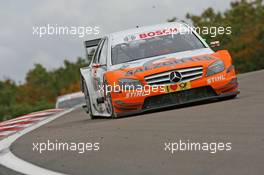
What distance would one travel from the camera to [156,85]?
37.1 feet

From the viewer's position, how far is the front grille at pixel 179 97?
11.4 meters

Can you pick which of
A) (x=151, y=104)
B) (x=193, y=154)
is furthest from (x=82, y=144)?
(x=151, y=104)

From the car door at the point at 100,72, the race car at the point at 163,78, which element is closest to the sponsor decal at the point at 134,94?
the race car at the point at 163,78

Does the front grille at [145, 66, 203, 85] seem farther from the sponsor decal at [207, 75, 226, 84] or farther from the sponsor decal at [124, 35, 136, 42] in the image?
the sponsor decal at [124, 35, 136, 42]

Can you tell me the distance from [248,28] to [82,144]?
238ft

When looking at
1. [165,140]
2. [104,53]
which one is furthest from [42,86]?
[165,140]

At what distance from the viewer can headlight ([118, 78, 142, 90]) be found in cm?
1132

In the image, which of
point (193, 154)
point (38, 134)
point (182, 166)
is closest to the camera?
point (182, 166)

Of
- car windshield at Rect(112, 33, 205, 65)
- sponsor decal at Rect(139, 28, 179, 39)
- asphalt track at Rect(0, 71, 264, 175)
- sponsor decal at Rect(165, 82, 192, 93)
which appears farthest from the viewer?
sponsor decal at Rect(139, 28, 179, 39)

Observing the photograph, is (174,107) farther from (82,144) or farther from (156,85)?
(82,144)

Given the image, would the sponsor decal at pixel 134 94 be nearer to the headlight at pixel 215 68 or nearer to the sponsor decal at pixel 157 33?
the headlight at pixel 215 68

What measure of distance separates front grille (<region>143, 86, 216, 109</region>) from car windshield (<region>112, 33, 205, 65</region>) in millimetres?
1236

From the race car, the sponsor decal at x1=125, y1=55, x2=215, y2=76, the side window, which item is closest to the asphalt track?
the race car

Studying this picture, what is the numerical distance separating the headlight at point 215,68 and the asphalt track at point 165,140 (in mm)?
437
